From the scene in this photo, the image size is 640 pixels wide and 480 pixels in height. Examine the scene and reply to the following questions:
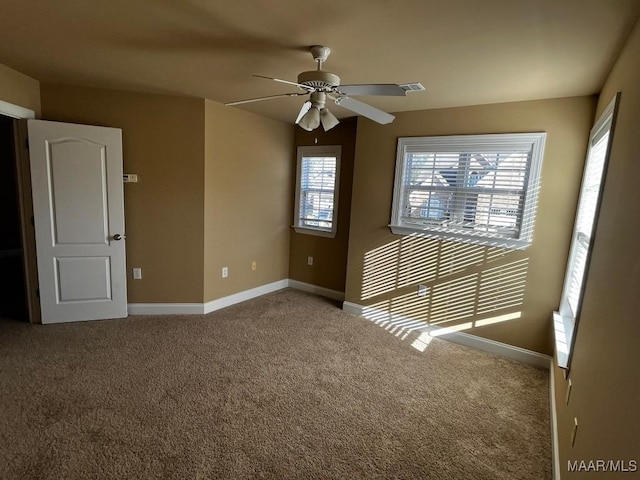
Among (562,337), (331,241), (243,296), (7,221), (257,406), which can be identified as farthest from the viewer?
(7,221)

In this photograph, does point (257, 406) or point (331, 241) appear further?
point (331, 241)

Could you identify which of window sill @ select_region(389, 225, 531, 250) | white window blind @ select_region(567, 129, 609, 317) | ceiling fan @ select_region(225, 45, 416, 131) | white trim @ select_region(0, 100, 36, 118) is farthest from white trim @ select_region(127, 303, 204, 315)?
white window blind @ select_region(567, 129, 609, 317)

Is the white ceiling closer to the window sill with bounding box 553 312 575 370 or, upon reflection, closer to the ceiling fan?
the ceiling fan

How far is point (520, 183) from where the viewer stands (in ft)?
9.87

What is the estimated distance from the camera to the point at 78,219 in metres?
3.32

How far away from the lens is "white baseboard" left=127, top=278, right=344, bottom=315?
3730 mm

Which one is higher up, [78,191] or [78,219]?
[78,191]

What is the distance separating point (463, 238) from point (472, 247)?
120 mm

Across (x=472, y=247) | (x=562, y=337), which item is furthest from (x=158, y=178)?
(x=562, y=337)

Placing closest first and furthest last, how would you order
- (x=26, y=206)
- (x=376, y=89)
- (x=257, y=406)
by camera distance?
(x=376, y=89) < (x=257, y=406) < (x=26, y=206)

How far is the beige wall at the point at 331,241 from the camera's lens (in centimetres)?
436

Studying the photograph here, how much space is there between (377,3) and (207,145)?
254 cm

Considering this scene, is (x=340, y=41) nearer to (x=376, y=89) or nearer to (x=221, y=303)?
(x=376, y=89)

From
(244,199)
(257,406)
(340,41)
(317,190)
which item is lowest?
(257,406)
